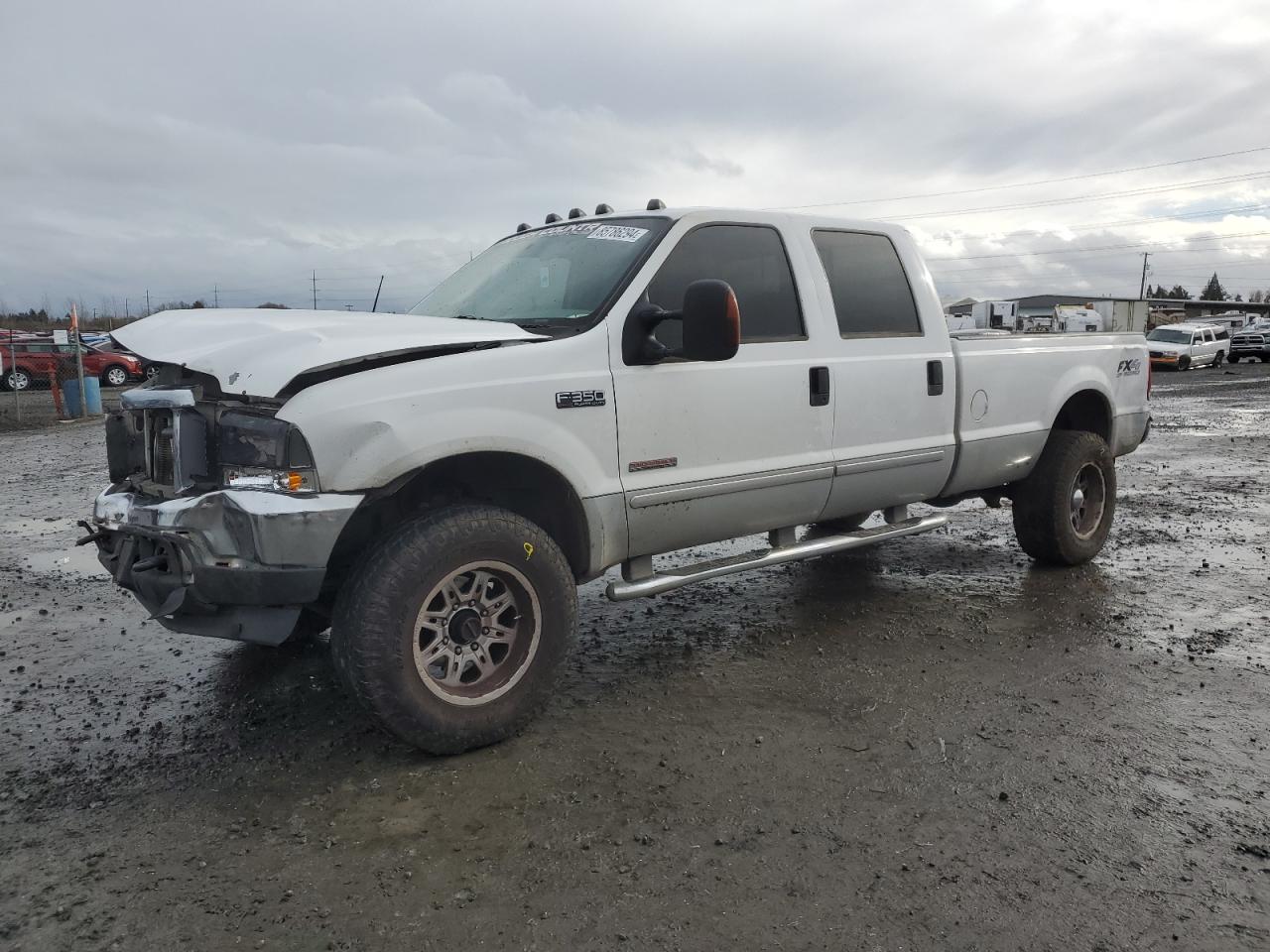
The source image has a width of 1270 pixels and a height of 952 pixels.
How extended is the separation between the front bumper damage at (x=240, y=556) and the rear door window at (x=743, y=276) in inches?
64.7

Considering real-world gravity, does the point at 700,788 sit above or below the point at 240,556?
below

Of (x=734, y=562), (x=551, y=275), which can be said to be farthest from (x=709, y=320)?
(x=734, y=562)

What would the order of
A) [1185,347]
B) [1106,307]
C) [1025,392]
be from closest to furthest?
[1025,392], [1185,347], [1106,307]

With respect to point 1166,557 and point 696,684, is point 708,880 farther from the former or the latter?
point 1166,557

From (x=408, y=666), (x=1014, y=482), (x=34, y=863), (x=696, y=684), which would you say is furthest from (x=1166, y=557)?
(x=34, y=863)

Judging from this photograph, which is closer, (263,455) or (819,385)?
(263,455)

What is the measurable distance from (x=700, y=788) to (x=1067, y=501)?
12.1ft

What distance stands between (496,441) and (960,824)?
197 centimetres

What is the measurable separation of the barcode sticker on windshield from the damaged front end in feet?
5.71

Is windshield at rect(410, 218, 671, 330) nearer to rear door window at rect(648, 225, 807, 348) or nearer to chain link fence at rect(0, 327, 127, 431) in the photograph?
rear door window at rect(648, 225, 807, 348)

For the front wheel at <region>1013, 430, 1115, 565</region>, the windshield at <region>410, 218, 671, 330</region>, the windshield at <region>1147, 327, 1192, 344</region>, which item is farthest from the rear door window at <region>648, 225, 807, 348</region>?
the windshield at <region>1147, 327, 1192, 344</region>

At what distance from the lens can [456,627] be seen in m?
3.42

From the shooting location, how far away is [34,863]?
276 cm

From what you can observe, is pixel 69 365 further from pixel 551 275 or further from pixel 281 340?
pixel 281 340
